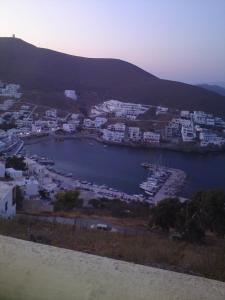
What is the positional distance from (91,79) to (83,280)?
1556 inches

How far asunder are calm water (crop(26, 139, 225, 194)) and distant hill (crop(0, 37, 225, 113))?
12.2 m

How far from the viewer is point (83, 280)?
2.33ft

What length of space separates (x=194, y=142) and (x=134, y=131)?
3.78m

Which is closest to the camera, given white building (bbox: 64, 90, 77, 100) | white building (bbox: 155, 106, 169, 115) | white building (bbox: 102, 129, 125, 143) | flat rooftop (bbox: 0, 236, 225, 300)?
flat rooftop (bbox: 0, 236, 225, 300)

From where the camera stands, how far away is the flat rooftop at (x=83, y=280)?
70cm

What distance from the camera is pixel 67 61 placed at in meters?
41.8

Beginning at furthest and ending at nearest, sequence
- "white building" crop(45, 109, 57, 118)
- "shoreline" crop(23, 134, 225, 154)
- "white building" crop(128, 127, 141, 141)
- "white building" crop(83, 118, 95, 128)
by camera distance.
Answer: "white building" crop(45, 109, 57, 118) < "white building" crop(83, 118, 95, 128) < "white building" crop(128, 127, 141, 141) < "shoreline" crop(23, 134, 225, 154)

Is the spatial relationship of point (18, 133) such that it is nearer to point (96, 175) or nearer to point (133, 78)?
point (96, 175)

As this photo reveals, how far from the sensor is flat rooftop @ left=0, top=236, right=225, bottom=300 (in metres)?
0.70

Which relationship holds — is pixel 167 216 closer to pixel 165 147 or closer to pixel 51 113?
pixel 165 147

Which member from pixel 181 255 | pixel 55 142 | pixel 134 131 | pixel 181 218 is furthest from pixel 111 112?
pixel 181 255

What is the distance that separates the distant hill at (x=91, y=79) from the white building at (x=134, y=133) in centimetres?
925

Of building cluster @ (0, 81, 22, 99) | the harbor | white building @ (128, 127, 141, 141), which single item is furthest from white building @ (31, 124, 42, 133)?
the harbor

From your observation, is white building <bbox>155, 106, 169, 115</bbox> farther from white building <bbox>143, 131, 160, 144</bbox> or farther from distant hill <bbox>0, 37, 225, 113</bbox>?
white building <bbox>143, 131, 160, 144</bbox>
